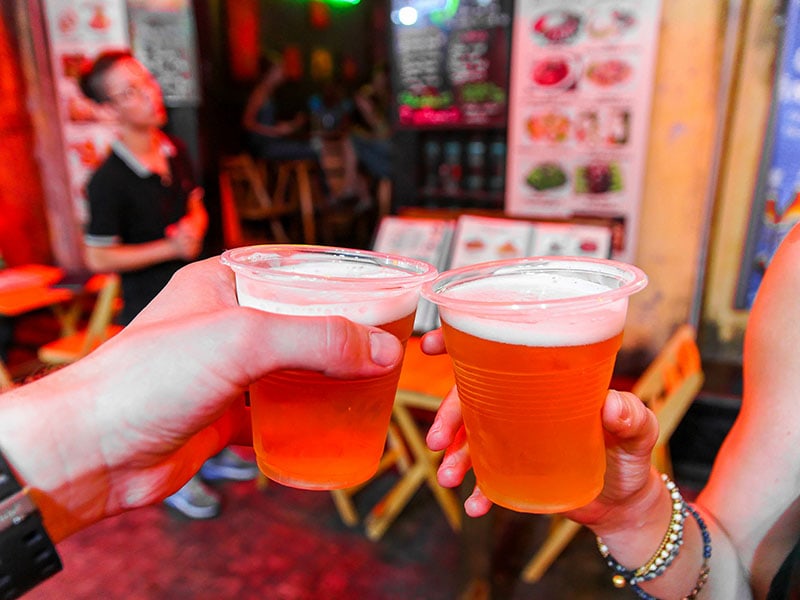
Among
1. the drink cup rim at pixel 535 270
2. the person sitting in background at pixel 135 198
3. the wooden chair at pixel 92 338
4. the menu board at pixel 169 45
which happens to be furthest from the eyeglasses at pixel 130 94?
the drink cup rim at pixel 535 270

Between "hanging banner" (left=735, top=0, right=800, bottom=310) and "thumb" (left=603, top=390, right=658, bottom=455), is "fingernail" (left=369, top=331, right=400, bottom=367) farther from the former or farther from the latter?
"hanging banner" (left=735, top=0, right=800, bottom=310)

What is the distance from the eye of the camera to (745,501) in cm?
135

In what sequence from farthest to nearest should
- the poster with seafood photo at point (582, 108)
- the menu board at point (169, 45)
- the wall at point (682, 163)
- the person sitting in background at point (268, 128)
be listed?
the person sitting in background at point (268, 128) → the menu board at point (169, 45) → the poster with seafood photo at point (582, 108) → the wall at point (682, 163)

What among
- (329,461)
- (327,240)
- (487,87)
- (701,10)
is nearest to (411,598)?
(329,461)

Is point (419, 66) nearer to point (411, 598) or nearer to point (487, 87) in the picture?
point (487, 87)

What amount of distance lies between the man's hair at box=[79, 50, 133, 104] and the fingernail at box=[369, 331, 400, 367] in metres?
2.88

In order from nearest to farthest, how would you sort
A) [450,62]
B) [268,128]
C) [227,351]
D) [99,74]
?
[227,351]
[99,74]
[450,62]
[268,128]

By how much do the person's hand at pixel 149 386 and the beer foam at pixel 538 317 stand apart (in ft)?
0.43

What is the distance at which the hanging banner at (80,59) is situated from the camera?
548 centimetres

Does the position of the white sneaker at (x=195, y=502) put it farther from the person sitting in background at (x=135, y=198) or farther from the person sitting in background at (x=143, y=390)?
the person sitting in background at (x=143, y=390)

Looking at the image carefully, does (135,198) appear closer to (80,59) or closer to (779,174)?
(80,59)

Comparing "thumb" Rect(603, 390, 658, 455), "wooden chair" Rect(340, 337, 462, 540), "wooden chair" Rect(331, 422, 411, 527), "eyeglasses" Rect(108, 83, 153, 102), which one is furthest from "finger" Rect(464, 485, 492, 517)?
"eyeglasses" Rect(108, 83, 153, 102)

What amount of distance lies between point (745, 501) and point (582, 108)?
3.32 meters

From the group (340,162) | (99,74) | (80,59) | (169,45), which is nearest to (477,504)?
(99,74)
